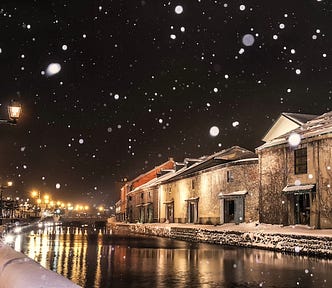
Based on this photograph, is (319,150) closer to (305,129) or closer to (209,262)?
(305,129)

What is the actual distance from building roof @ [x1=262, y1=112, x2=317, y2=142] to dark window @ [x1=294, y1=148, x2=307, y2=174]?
152 inches

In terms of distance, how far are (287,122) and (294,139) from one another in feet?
17.0

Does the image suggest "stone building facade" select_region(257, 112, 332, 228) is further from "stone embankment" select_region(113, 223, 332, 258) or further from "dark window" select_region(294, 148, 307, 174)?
"stone embankment" select_region(113, 223, 332, 258)

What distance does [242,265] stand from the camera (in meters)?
15.7

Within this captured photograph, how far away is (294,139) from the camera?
2847cm

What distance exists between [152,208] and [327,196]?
37.0 m

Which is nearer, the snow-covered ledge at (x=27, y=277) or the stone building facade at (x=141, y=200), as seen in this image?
the snow-covered ledge at (x=27, y=277)

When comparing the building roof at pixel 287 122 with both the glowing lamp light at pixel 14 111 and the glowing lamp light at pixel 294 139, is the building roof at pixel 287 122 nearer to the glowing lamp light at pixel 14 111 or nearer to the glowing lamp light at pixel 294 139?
the glowing lamp light at pixel 294 139

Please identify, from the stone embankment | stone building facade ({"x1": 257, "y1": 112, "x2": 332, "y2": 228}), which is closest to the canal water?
the stone embankment

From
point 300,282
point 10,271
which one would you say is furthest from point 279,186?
point 10,271

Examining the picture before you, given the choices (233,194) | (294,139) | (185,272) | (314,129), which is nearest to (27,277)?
(185,272)

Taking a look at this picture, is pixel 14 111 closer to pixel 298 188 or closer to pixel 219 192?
pixel 298 188

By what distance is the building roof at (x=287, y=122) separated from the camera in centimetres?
3238

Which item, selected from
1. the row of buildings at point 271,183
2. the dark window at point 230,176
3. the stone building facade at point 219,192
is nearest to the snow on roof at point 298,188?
the row of buildings at point 271,183
